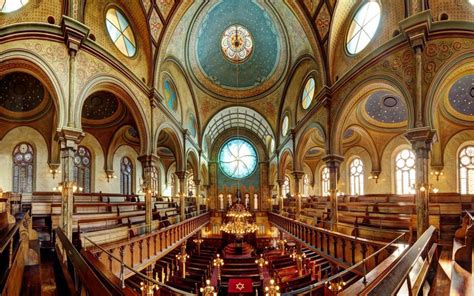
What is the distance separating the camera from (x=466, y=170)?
1702 cm

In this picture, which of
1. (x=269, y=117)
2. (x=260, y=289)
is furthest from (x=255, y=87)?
(x=260, y=289)

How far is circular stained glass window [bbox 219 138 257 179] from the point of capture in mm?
37188

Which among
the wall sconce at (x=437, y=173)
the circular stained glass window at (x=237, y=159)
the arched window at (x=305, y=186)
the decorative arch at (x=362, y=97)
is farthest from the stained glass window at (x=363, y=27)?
the circular stained glass window at (x=237, y=159)

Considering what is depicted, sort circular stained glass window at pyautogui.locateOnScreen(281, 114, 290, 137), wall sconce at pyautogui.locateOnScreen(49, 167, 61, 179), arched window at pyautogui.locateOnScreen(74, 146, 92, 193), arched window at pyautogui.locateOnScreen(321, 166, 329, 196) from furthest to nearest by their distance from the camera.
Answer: arched window at pyautogui.locateOnScreen(321, 166, 329, 196)
circular stained glass window at pyautogui.locateOnScreen(281, 114, 290, 137)
arched window at pyautogui.locateOnScreen(74, 146, 92, 193)
wall sconce at pyautogui.locateOnScreen(49, 167, 61, 179)

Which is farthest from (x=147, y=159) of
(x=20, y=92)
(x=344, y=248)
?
(x=344, y=248)

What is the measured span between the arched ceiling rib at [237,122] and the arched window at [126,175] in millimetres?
10012

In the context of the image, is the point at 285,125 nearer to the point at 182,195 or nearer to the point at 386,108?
the point at 386,108

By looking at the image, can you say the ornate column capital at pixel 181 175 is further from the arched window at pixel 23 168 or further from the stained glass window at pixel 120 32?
the stained glass window at pixel 120 32

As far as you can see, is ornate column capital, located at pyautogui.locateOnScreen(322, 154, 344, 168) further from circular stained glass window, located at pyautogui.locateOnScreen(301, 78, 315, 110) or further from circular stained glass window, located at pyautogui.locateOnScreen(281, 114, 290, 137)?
Answer: circular stained glass window, located at pyautogui.locateOnScreen(281, 114, 290, 137)

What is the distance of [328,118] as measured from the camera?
1480 centimetres

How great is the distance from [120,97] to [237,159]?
25.0 meters

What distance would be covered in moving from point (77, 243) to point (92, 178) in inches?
519

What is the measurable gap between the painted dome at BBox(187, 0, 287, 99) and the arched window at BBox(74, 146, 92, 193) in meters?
11.0

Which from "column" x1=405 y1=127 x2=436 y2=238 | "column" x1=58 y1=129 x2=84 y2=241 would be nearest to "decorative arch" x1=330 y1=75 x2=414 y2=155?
"column" x1=405 y1=127 x2=436 y2=238
